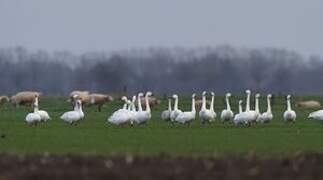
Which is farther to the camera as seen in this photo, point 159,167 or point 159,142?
point 159,142

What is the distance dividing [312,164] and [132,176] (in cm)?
406

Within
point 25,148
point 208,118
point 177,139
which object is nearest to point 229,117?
point 208,118

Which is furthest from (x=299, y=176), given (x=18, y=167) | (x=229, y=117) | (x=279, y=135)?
(x=229, y=117)

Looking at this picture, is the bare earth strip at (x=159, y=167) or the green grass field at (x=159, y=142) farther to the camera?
the green grass field at (x=159, y=142)

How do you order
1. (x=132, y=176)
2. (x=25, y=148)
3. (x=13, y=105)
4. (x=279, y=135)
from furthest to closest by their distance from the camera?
(x=13, y=105) < (x=279, y=135) < (x=25, y=148) < (x=132, y=176)

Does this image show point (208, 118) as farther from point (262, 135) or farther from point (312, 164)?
point (312, 164)

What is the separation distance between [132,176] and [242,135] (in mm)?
20186

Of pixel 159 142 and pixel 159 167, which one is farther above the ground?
pixel 159 167

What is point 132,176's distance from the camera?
1778cm

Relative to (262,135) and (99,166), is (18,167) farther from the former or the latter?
(262,135)

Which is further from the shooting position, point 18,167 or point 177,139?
point 177,139

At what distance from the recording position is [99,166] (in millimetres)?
19406

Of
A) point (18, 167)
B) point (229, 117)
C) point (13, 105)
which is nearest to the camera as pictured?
point (18, 167)

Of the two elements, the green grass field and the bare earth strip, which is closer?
the bare earth strip
